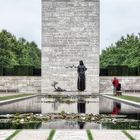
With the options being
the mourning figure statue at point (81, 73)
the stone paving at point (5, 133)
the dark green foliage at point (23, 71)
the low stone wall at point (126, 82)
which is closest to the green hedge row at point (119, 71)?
the low stone wall at point (126, 82)

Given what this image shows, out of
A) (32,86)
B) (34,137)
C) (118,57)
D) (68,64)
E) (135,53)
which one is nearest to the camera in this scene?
(34,137)

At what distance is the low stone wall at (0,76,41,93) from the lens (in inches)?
1778

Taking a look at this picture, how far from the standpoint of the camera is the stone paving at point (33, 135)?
29.2ft

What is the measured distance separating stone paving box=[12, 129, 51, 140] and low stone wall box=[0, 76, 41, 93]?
3480 cm

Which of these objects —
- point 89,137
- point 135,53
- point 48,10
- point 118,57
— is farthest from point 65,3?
point 118,57

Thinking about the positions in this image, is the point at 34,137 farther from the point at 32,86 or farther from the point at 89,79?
the point at 32,86

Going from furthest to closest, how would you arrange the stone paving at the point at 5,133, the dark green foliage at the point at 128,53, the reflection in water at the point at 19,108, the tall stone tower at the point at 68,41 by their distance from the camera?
the dark green foliage at the point at 128,53 < the tall stone tower at the point at 68,41 < the reflection in water at the point at 19,108 < the stone paving at the point at 5,133

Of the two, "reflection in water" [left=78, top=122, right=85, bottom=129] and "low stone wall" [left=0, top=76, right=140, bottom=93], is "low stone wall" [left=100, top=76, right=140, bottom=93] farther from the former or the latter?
"reflection in water" [left=78, top=122, right=85, bottom=129]

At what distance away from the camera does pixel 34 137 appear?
9023 millimetres

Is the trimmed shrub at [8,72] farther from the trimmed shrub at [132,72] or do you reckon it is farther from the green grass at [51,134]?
the green grass at [51,134]

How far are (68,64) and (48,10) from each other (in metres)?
5.52

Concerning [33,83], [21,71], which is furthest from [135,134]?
[21,71]

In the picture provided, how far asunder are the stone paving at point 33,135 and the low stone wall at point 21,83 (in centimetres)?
3480

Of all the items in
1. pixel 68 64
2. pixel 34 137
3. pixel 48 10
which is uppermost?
pixel 48 10
